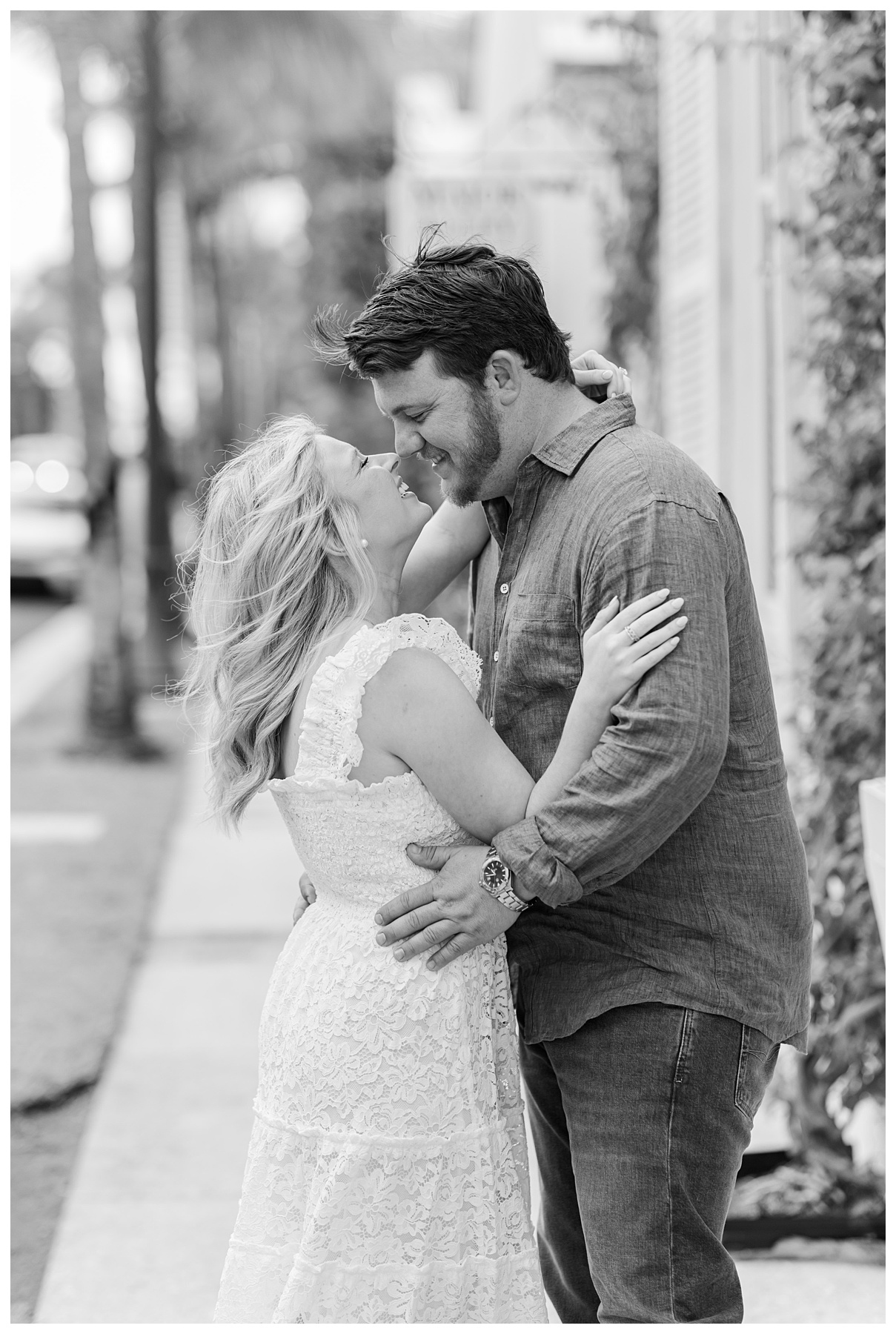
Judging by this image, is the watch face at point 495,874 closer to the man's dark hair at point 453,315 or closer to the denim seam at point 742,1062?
the denim seam at point 742,1062

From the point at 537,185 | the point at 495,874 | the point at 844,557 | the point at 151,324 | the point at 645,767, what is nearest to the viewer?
the point at 645,767

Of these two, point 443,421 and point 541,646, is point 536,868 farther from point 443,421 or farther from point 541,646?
point 443,421

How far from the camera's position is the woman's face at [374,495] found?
234cm

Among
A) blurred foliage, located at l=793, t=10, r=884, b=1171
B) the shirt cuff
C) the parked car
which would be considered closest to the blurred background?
blurred foliage, located at l=793, t=10, r=884, b=1171

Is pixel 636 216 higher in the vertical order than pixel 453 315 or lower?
higher

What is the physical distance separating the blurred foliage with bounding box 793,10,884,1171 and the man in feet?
3.95

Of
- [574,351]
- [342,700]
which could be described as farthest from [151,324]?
[342,700]

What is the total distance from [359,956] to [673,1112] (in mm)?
517

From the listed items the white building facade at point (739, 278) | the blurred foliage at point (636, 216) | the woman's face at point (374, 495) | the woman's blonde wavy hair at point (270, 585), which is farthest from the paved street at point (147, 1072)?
the blurred foliage at point (636, 216)

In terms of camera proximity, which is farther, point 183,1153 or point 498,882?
point 183,1153

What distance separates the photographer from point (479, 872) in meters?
2.20

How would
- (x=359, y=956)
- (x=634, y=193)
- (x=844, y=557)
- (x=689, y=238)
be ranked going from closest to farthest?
(x=359, y=956) < (x=844, y=557) < (x=689, y=238) < (x=634, y=193)

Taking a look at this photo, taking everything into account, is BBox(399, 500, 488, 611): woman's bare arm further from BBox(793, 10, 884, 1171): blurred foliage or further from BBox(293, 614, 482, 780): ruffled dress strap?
BBox(793, 10, 884, 1171): blurred foliage

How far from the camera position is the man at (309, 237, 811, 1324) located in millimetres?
2141
